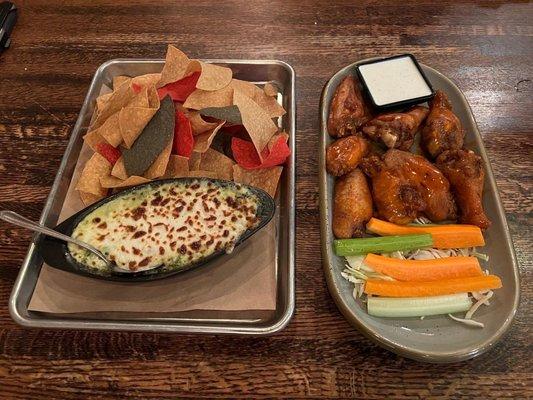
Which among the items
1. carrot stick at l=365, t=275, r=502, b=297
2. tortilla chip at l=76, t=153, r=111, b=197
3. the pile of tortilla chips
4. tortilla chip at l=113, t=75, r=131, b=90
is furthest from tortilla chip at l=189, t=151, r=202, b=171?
carrot stick at l=365, t=275, r=502, b=297

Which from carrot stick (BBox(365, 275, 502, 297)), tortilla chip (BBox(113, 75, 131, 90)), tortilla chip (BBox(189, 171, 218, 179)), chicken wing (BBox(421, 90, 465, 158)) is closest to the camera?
carrot stick (BBox(365, 275, 502, 297))

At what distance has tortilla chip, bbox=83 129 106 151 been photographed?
5.98 ft

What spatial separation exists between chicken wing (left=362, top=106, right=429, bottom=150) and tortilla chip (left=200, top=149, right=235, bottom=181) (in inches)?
24.7

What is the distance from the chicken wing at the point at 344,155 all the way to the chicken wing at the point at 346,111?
0.08 metres

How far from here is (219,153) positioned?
1856 mm

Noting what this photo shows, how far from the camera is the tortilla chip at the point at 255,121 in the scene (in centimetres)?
179

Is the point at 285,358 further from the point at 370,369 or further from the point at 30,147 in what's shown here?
the point at 30,147

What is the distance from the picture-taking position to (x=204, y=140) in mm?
1837

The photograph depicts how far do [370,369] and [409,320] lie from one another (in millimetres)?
220

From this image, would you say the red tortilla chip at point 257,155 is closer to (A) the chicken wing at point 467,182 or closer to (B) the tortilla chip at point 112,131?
(B) the tortilla chip at point 112,131

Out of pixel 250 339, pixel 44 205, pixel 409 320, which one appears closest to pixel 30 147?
pixel 44 205

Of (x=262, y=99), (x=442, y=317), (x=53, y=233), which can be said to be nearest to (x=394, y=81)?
(x=262, y=99)

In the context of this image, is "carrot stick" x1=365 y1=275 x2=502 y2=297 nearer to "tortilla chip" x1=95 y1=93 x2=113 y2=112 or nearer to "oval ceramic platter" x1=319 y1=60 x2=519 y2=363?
"oval ceramic platter" x1=319 y1=60 x2=519 y2=363

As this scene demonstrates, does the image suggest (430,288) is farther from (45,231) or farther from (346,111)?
(45,231)
